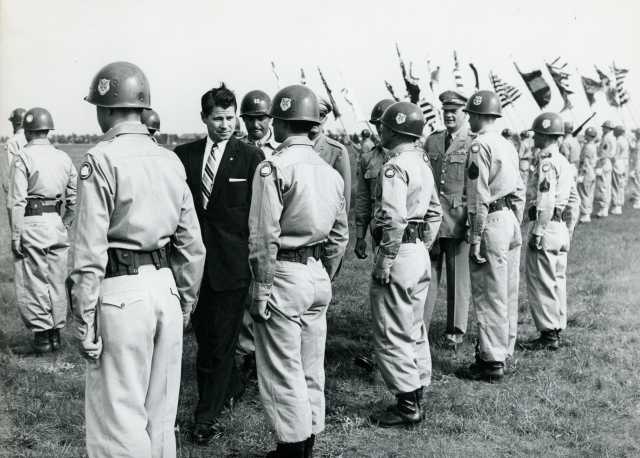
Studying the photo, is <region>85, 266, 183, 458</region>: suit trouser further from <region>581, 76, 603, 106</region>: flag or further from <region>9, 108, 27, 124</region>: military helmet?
<region>581, 76, 603, 106</region>: flag

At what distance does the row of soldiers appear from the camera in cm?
321

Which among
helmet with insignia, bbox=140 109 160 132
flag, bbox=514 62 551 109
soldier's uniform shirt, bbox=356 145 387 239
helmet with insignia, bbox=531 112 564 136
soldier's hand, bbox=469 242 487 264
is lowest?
soldier's hand, bbox=469 242 487 264

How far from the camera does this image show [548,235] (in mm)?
7828

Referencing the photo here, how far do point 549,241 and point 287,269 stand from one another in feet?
15.3

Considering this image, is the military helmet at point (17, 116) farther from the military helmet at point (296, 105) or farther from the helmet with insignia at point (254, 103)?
the military helmet at point (296, 105)

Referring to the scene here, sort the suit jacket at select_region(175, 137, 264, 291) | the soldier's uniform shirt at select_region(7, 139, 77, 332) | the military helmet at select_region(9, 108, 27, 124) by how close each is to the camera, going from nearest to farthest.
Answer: the suit jacket at select_region(175, 137, 264, 291)
the soldier's uniform shirt at select_region(7, 139, 77, 332)
the military helmet at select_region(9, 108, 27, 124)

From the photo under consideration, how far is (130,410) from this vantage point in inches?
127

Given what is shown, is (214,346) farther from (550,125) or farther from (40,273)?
(550,125)

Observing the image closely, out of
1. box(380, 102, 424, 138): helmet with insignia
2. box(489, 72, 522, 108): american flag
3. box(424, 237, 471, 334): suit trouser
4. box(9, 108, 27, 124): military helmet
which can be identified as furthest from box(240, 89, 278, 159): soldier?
box(489, 72, 522, 108): american flag

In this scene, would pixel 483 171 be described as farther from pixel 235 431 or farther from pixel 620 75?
pixel 620 75

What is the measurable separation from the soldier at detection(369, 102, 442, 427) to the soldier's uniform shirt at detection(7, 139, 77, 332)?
3.85m

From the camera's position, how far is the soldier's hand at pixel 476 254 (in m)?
6.48

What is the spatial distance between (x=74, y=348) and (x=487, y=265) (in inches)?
186

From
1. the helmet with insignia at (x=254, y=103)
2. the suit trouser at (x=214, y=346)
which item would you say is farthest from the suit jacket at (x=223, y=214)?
the helmet with insignia at (x=254, y=103)
